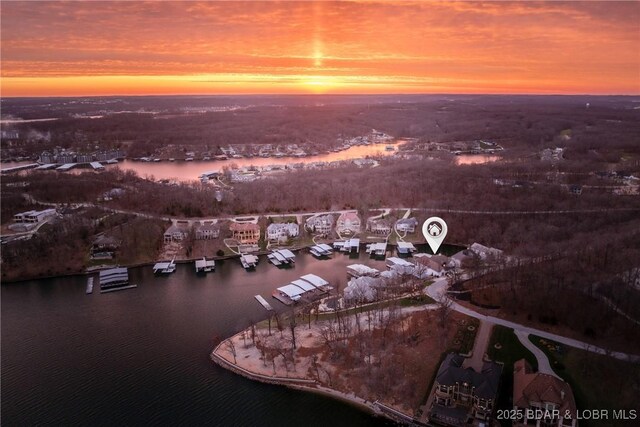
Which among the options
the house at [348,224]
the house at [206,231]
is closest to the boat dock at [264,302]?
the house at [206,231]

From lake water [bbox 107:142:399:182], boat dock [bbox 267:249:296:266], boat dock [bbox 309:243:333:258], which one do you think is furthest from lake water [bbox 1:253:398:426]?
lake water [bbox 107:142:399:182]

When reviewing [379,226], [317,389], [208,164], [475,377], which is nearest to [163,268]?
[317,389]

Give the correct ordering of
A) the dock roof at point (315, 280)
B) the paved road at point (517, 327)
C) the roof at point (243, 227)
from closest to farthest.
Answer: the paved road at point (517, 327)
the dock roof at point (315, 280)
the roof at point (243, 227)

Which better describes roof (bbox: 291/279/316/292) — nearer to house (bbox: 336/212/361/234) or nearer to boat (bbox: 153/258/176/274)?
boat (bbox: 153/258/176/274)

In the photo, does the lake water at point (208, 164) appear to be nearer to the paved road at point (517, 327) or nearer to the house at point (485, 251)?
the house at point (485, 251)

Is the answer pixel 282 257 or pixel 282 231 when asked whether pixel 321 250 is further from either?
pixel 282 231
